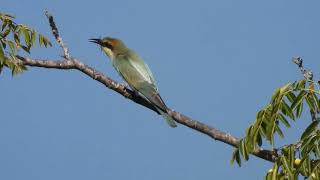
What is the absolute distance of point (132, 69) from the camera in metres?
5.93

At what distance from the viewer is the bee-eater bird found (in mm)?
5094

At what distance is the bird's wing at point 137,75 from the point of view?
5255mm

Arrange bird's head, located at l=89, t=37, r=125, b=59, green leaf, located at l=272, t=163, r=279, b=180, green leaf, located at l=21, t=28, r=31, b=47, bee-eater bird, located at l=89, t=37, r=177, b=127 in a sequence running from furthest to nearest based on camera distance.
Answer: bird's head, located at l=89, t=37, r=125, b=59
bee-eater bird, located at l=89, t=37, r=177, b=127
green leaf, located at l=21, t=28, r=31, b=47
green leaf, located at l=272, t=163, r=279, b=180

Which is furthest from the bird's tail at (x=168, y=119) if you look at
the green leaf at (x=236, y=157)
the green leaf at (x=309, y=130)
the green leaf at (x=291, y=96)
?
the green leaf at (x=309, y=130)

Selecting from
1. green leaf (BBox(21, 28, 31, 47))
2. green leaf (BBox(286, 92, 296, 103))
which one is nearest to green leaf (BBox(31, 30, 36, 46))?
green leaf (BBox(21, 28, 31, 47))

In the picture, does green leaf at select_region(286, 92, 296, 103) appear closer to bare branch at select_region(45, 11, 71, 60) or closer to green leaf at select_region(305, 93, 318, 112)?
green leaf at select_region(305, 93, 318, 112)

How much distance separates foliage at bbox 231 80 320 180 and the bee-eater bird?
1.66 meters

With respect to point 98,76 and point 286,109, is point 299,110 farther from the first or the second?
point 98,76

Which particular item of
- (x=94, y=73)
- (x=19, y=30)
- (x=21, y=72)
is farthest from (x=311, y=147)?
(x=19, y=30)

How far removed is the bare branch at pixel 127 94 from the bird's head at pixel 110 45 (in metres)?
1.55

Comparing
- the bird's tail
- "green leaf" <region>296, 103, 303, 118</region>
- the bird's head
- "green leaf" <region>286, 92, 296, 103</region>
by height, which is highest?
the bird's head

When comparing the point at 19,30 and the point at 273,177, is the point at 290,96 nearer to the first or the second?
the point at 273,177

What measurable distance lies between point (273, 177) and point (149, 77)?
3060mm

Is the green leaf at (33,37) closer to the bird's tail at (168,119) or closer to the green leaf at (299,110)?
the bird's tail at (168,119)
